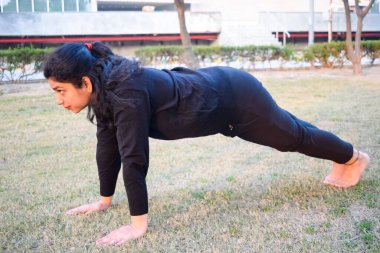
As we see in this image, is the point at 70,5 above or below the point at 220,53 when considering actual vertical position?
above

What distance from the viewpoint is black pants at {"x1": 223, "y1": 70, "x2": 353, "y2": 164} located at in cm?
266

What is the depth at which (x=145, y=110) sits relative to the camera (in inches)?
92.4

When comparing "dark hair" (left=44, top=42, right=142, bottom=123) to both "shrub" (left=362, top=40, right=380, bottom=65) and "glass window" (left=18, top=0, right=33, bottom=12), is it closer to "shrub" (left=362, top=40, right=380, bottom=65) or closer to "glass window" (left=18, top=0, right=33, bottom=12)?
"shrub" (left=362, top=40, right=380, bottom=65)

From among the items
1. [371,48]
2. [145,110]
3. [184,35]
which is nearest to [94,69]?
[145,110]

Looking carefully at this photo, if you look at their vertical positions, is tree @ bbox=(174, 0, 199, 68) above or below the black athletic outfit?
above

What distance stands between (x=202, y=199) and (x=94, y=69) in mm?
1265

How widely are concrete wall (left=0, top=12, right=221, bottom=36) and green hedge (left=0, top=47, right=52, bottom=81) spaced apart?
8.80 metres

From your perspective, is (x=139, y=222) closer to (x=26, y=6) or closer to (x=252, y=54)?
(x=252, y=54)

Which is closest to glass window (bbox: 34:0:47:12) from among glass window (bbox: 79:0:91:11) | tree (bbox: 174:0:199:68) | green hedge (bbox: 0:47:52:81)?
glass window (bbox: 79:0:91:11)

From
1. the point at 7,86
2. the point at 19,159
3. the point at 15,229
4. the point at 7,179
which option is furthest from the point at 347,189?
the point at 7,86

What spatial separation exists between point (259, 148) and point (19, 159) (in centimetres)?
237

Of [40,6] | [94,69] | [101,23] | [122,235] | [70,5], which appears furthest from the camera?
[70,5]

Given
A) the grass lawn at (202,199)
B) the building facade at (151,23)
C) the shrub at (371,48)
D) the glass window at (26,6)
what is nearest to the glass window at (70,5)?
the building facade at (151,23)

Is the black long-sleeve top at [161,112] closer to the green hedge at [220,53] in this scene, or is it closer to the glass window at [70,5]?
the green hedge at [220,53]
